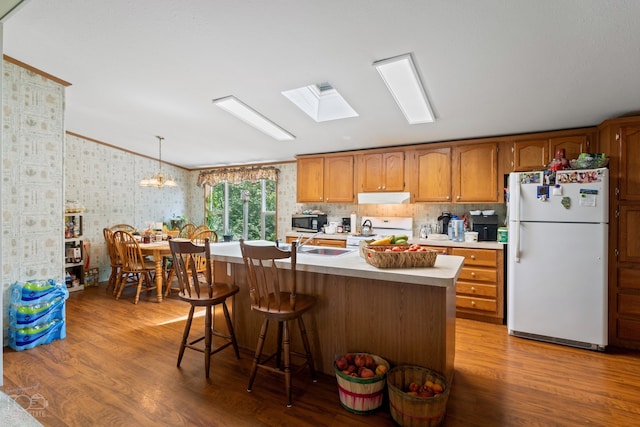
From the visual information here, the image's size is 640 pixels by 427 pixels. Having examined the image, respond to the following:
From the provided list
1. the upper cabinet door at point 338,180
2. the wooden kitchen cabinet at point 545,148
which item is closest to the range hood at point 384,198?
the upper cabinet door at point 338,180

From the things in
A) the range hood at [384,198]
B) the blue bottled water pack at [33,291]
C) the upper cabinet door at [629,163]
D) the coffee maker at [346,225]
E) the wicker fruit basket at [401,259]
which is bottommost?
the blue bottled water pack at [33,291]

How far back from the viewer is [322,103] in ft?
11.5

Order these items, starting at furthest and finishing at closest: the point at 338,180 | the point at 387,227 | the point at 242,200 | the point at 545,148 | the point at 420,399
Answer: the point at 242,200 → the point at 338,180 → the point at 387,227 → the point at 545,148 → the point at 420,399

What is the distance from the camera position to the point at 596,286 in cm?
271

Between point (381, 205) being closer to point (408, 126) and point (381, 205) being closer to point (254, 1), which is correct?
point (408, 126)

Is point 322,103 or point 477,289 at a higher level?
point 322,103

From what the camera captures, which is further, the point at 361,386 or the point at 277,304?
the point at 277,304

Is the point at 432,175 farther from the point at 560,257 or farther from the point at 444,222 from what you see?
the point at 560,257

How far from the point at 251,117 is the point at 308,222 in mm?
1830

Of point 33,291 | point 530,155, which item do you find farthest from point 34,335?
point 530,155

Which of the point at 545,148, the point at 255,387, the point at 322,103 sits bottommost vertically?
the point at 255,387

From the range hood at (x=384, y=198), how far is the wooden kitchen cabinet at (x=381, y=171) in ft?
0.26

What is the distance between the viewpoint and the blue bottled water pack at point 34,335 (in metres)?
2.60

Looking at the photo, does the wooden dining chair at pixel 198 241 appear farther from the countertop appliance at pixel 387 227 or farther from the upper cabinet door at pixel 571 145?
the upper cabinet door at pixel 571 145
